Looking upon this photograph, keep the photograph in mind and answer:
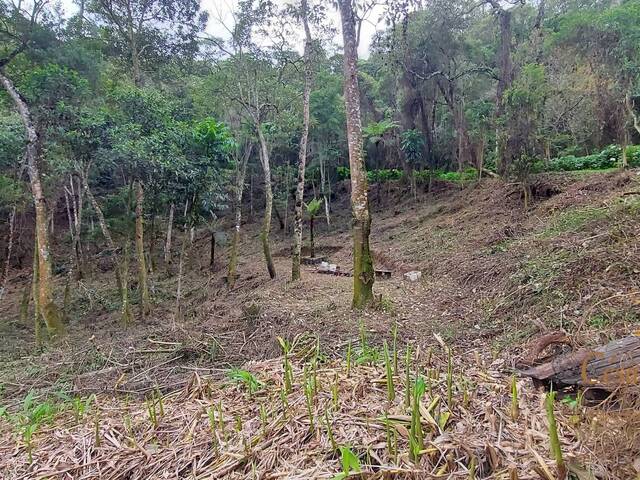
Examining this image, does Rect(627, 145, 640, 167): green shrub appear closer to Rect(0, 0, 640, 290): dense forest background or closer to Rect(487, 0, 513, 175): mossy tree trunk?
Rect(0, 0, 640, 290): dense forest background

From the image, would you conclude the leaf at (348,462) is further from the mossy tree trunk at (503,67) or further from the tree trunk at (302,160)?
the mossy tree trunk at (503,67)

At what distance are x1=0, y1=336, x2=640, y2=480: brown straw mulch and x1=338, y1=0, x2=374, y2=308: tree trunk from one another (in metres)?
Result: 3.13

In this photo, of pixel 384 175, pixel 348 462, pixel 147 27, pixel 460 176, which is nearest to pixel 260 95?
pixel 147 27

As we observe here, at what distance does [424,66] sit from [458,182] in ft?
18.0

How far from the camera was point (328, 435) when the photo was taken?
2375 mm

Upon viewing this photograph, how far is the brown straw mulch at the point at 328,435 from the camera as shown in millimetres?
1999

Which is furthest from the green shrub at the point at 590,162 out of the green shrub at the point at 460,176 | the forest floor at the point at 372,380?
the green shrub at the point at 460,176

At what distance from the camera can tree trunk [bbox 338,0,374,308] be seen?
6.39 meters

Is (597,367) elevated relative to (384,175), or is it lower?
lower

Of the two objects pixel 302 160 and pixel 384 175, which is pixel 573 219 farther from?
pixel 384 175

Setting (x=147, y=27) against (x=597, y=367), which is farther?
(x=147, y=27)

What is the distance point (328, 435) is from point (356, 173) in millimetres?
4559

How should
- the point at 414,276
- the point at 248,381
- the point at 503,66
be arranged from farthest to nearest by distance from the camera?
1. the point at 503,66
2. the point at 414,276
3. the point at 248,381

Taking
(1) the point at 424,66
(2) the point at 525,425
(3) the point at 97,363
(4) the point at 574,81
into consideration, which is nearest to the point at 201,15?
(1) the point at 424,66
